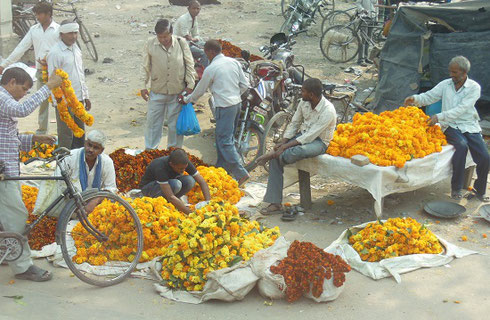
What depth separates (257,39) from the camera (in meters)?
17.5

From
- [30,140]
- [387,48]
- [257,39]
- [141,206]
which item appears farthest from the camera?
[257,39]

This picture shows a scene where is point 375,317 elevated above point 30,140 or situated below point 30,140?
below

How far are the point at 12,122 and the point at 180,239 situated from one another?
1.88m

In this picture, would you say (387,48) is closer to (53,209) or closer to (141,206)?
(141,206)

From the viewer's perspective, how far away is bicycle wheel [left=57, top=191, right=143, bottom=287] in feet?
20.3

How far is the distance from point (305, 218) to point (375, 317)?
2486 millimetres

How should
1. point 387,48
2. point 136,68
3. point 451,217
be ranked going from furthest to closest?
1. point 136,68
2. point 387,48
3. point 451,217

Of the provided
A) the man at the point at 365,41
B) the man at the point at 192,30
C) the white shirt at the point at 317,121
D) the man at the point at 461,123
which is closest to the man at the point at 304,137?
the white shirt at the point at 317,121

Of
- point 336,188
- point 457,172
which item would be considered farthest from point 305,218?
point 457,172

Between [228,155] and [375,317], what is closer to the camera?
[375,317]

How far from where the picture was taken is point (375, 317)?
5598 millimetres

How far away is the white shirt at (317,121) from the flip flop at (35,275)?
3.31 meters

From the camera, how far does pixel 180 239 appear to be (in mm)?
6004

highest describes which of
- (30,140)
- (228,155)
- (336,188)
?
(30,140)
